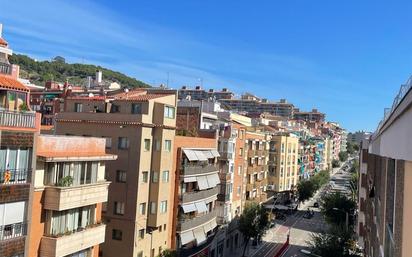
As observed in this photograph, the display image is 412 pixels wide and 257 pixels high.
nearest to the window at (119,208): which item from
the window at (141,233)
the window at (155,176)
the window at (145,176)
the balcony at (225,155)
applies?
the window at (141,233)

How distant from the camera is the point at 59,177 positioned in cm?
2727

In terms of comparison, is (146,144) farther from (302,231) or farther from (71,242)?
(302,231)

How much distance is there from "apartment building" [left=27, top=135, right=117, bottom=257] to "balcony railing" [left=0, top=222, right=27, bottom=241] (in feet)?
1.83

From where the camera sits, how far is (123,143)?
3866 centimetres

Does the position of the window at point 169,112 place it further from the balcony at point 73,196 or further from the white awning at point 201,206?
the balcony at point 73,196

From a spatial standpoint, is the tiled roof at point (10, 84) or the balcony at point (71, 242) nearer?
the tiled roof at point (10, 84)

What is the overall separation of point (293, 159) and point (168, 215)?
66638mm

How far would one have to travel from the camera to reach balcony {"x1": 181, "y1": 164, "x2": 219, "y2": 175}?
45541 millimetres

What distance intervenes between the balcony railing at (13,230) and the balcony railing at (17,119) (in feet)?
16.2

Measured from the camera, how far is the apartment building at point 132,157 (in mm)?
38094

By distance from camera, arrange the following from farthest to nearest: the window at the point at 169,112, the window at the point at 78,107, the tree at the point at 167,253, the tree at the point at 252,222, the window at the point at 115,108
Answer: the tree at the point at 252,222
the tree at the point at 167,253
the window at the point at 78,107
the window at the point at 169,112
the window at the point at 115,108

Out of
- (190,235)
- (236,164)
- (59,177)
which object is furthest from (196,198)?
(59,177)

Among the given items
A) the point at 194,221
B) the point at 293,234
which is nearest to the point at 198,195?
the point at 194,221

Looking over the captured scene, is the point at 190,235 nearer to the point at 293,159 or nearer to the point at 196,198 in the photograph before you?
the point at 196,198
